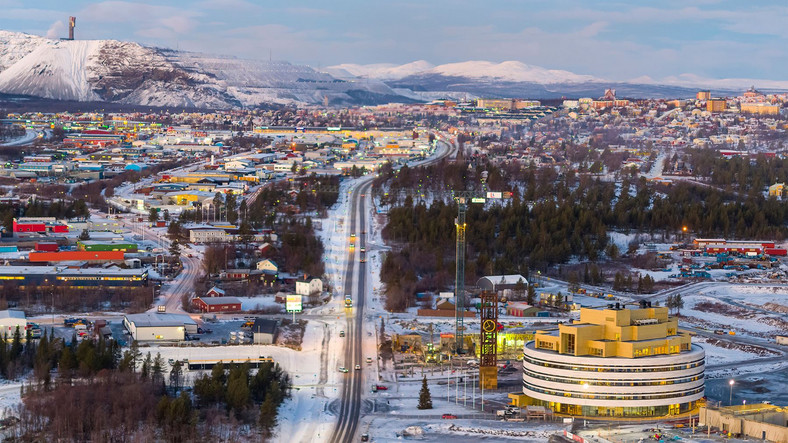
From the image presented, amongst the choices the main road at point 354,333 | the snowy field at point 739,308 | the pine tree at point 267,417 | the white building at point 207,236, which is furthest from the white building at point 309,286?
the pine tree at point 267,417

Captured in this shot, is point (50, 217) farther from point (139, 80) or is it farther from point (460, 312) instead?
point (139, 80)

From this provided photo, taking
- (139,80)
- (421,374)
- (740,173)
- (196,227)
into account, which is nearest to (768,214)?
(740,173)

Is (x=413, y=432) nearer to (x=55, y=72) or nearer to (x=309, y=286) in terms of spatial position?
(x=309, y=286)

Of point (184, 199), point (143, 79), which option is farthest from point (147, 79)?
point (184, 199)

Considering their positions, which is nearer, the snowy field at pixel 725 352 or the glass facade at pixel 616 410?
the glass facade at pixel 616 410

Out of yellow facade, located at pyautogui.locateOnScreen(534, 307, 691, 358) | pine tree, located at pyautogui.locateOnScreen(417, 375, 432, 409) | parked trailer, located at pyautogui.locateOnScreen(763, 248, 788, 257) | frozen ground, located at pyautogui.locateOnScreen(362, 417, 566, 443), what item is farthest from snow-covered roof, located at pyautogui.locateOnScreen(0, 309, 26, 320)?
parked trailer, located at pyautogui.locateOnScreen(763, 248, 788, 257)

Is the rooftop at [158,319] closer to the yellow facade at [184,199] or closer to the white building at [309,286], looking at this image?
the white building at [309,286]
